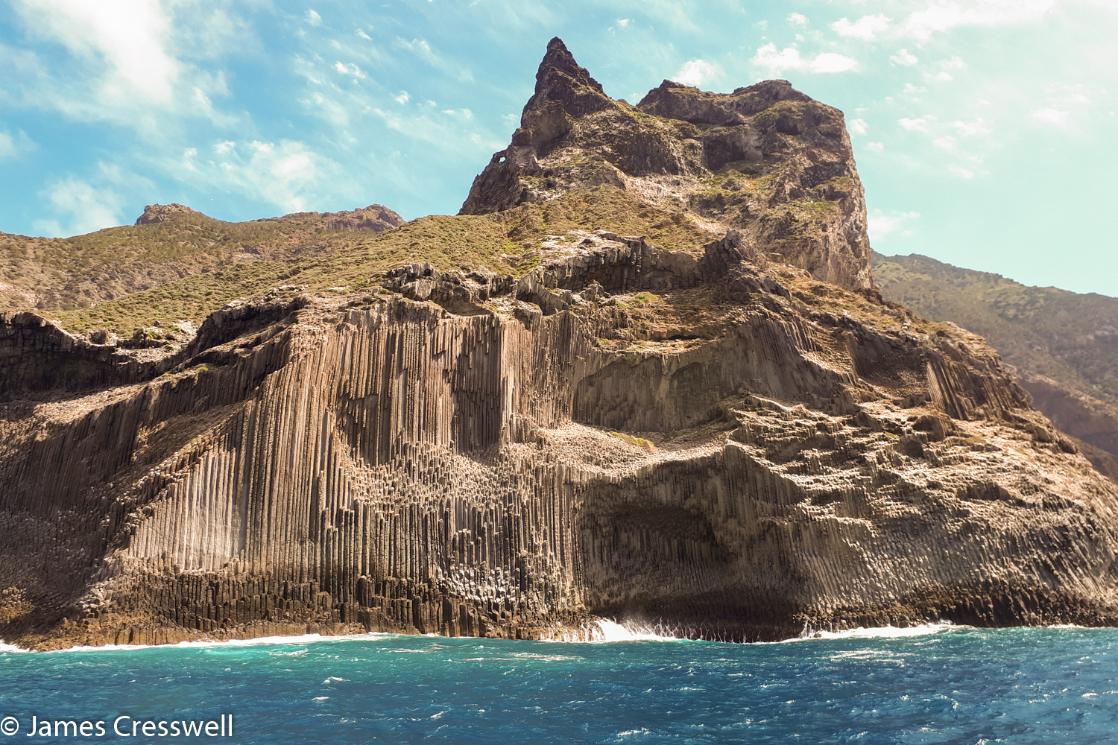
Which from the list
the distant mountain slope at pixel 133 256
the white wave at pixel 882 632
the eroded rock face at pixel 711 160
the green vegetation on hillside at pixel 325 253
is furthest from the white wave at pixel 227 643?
the eroded rock face at pixel 711 160

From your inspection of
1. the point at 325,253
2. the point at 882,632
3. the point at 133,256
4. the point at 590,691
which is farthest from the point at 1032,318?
the point at 590,691

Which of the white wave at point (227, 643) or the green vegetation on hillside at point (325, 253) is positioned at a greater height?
the green vegetation on hillside at point (325, 253)

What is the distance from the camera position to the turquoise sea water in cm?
1812

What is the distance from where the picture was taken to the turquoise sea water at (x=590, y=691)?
1812 centimetres

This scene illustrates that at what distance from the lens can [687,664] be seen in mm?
28016

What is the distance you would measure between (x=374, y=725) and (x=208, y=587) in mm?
17509

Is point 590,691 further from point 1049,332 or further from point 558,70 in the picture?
point 1049,332

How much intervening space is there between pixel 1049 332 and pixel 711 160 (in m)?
73.0

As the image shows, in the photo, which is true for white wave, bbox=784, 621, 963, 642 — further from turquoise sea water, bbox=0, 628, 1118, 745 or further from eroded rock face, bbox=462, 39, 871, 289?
eroded rock face, bbox=462, 39, 871, 289

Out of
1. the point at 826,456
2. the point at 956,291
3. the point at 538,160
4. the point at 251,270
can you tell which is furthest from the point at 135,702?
the point at 956,291

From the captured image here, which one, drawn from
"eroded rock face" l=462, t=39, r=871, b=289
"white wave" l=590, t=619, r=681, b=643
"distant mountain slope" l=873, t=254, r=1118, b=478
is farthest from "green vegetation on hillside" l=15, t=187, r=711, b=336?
"distant mountain slope" l=873, t=254, r=1118, b=478

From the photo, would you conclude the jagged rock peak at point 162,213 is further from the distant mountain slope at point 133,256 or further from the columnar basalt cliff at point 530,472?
the columnar basalt cliff at point 530,472

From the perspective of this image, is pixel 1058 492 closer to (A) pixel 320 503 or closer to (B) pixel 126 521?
(A) pixel 320 503

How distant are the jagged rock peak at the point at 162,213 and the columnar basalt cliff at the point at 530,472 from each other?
66.1 m
